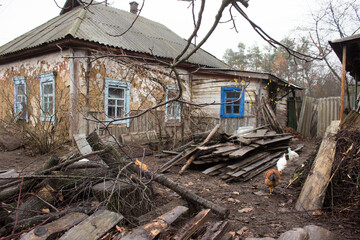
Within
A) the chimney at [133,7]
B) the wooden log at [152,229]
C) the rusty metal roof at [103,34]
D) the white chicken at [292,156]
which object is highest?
the chimney at [133,7]

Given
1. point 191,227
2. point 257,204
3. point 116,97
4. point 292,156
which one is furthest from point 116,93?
point 191,227

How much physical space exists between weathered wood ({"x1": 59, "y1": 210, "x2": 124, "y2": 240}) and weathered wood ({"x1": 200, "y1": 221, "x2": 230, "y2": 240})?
2.98 feet

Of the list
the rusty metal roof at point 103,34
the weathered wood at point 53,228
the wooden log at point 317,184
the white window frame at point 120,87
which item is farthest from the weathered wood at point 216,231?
the white window frame at point 120,87

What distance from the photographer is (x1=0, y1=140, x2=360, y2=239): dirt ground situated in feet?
10.6

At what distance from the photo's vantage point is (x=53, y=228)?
2330mm

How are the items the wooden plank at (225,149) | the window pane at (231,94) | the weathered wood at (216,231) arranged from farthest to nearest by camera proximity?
the window pane at (231,94)
the wooden plank at (225,149)
the weathered wood at (216,231)

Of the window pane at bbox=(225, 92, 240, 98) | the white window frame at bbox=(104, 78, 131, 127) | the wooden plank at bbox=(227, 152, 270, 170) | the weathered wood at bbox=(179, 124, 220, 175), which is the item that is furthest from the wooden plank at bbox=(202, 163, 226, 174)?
the window pane at bbox=(225, 92, 240, 98)

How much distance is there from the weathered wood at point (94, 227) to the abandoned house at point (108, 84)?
442 cm

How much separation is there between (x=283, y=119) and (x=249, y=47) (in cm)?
3206

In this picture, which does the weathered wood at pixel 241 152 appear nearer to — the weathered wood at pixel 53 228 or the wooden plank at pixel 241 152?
the wooden plank at pixel 241 152

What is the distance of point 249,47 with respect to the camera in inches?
1671

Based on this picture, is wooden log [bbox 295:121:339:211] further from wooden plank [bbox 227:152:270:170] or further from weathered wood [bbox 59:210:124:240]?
weathered wood [bbox 59:210:124:240]

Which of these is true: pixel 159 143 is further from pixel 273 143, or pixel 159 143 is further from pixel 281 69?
pixel 281 69

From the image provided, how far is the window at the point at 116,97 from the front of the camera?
923cm
